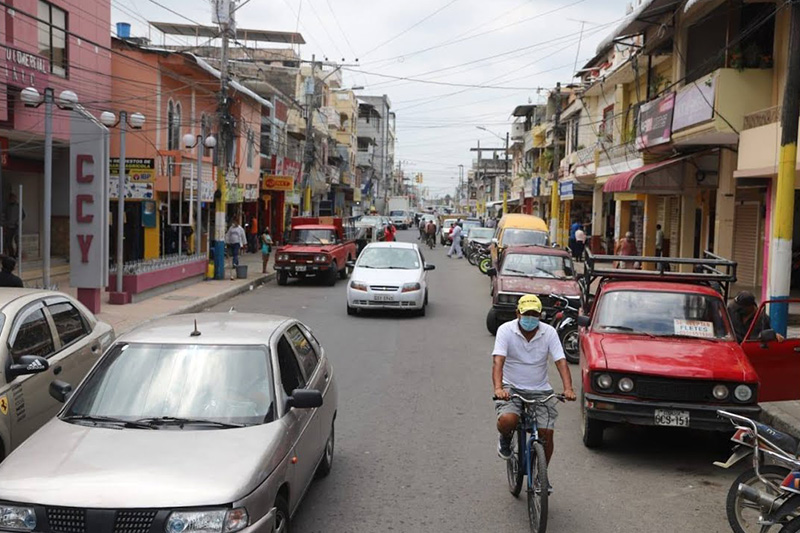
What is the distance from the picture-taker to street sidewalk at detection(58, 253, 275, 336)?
51.9 ft

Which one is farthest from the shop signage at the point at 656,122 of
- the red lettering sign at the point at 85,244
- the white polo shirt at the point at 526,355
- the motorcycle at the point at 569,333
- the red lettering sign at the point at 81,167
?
the white polo shirt at the point at 526,355

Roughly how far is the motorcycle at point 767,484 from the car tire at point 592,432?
219 cm

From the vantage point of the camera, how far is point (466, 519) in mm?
6176

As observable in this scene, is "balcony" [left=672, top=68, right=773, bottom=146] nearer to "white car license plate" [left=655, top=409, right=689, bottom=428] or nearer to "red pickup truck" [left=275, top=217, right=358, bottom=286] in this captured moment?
"white car license plate" [left=655, top=409, right=689, bottom=428]

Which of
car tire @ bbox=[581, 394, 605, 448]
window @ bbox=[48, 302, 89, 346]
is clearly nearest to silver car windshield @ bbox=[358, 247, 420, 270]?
car tire @ bbox=[581, 394, 605, 448]

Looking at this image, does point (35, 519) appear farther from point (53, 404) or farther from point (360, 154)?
point (360, 154)

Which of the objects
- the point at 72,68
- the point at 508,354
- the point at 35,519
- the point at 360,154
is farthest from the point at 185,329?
the point at 360,154

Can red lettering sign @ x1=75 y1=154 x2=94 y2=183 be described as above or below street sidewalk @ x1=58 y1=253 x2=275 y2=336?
above

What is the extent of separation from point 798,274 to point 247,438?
65.1 feet

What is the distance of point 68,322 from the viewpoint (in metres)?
7.69

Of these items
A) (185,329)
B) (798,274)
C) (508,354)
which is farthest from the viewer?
(798,274)

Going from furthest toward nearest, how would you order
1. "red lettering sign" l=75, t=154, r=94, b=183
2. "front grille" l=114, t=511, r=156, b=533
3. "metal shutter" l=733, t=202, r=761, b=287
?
"metal shutter" l=733, t=202, r=761, b=287, "red lettering sign" l=75, t=154, r=94, b=183, "front grille" l=114, t=511, r=156, b=533

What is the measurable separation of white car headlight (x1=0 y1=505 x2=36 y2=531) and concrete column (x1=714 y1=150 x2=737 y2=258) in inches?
747

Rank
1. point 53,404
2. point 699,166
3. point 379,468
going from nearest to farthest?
1. point 53,404
2. point 379,468
3. point 699,166
